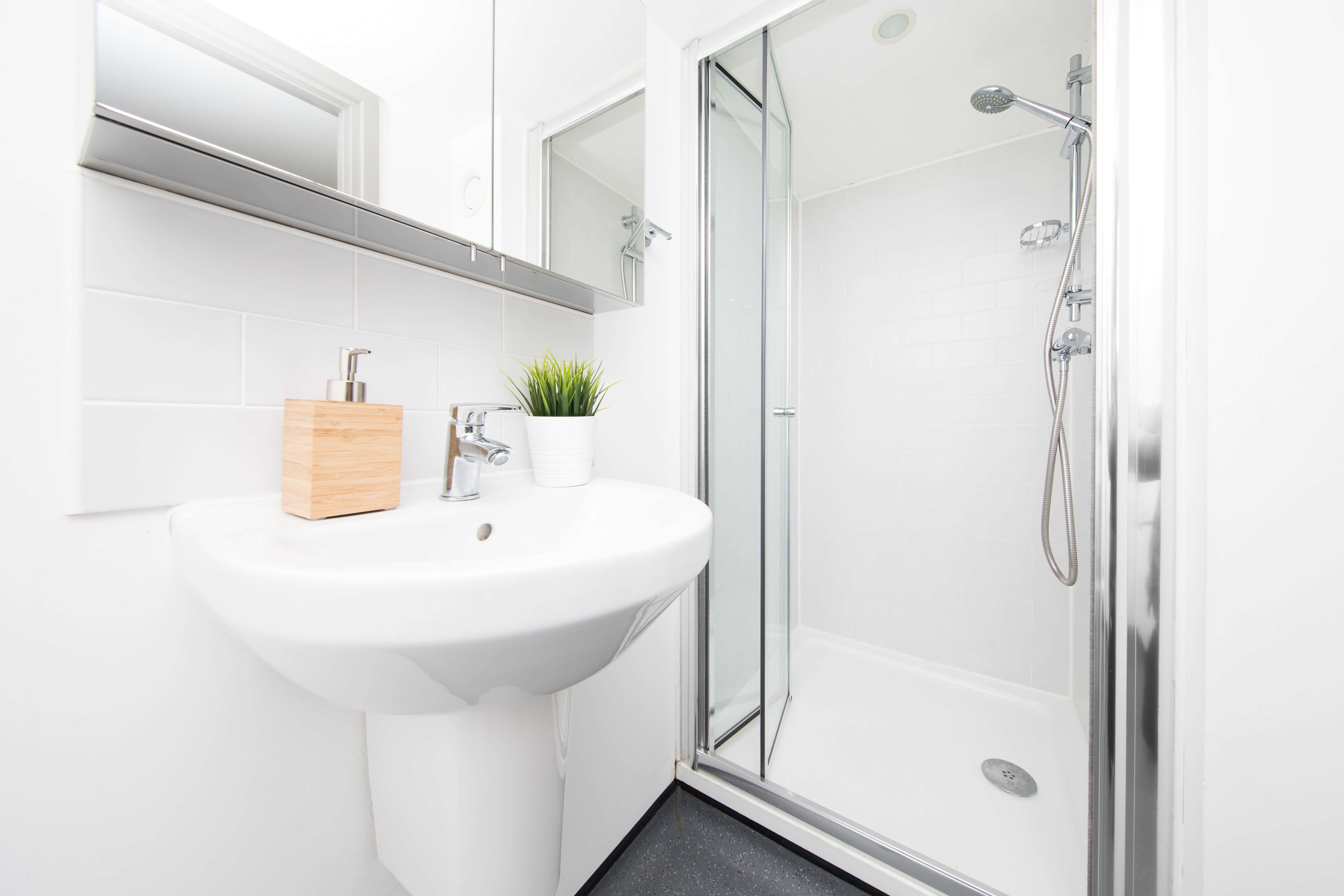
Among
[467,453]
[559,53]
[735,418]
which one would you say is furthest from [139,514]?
[735,418]

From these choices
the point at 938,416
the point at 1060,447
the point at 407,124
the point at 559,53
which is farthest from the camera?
the point at 938,416

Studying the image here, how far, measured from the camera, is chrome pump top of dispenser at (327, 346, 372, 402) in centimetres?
57

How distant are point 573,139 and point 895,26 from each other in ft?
3.03

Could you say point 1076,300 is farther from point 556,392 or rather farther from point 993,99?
point 556,392

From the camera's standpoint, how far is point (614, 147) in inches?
36.7

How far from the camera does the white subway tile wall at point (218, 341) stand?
469mm

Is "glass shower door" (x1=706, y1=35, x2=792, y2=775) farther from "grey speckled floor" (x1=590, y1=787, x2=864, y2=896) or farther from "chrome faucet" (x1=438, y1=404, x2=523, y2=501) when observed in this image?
"chrome faucet" (x1=438, y1=404, x2=523, y2=501)

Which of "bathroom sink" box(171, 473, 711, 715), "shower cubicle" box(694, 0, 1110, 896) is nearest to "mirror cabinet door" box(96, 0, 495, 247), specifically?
"bathroom sink" box(171, 473, 711, 715)

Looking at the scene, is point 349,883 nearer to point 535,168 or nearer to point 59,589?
point 59,589

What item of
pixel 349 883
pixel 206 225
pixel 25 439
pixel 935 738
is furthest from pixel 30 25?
pixel 935 738

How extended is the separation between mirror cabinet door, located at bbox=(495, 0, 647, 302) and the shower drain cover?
Answer: 5.04 ft

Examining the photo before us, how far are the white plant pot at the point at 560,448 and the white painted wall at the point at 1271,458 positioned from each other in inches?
35.0

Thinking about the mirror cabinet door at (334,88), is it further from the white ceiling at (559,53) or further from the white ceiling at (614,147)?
the white ceiling at (614,147)

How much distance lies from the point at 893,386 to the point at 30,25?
6.85 feet
